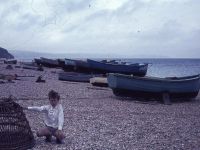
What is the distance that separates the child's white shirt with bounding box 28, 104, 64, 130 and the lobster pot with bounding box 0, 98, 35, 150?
50 centimetres

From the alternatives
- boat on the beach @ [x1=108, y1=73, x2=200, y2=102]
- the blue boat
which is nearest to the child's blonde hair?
boat on the beach @ [x1=108, y1=73, x2=200, y2=102]

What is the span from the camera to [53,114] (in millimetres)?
8875

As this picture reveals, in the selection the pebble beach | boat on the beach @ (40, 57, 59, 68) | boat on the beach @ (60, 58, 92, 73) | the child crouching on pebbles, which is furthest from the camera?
boat on the beach @ (40, 57, 59, 68)

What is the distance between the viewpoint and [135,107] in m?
16.8

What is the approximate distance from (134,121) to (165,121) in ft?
3.88

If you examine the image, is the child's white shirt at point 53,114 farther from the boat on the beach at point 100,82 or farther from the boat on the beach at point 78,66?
the boat on the beach at point 78,66

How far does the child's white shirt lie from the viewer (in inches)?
347

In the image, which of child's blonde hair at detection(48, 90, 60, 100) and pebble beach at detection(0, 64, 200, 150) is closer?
child's blonde hair at detection(48, 90, 60, 100)

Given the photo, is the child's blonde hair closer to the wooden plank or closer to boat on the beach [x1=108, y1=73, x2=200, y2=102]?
boat on the beach [x1=108, y1=73, x2=200, y2=102]

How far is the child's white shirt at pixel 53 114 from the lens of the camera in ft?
28.9

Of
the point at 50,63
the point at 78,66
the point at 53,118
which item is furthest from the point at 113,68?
the point at 53,118

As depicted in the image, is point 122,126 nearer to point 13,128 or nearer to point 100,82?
point 13,128

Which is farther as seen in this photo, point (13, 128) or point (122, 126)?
point (122, 126)

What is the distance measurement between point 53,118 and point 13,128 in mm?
988
